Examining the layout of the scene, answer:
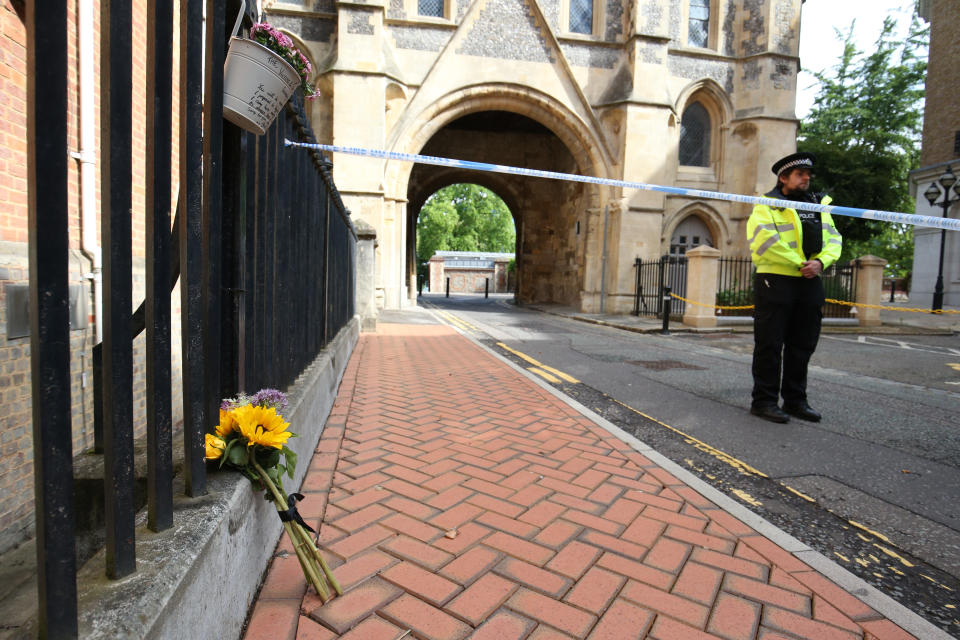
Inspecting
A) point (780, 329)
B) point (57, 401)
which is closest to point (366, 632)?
point (57, 401)

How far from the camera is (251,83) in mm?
1641

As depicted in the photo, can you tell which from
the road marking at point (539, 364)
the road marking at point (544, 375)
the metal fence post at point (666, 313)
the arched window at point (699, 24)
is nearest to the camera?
the road marking at point (544, 375)

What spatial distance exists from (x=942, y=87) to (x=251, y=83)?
26.2m

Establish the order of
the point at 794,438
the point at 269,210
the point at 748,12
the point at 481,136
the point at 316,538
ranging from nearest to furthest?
1. the point at 316,538
2. the point at 269,210
3. the point at 794,438
4. the point at 748,12
5. the point at 481,136

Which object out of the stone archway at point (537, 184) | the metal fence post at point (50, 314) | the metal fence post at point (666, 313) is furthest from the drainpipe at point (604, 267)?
the metal fence post at point (50, 314)

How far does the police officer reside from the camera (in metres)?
3.94

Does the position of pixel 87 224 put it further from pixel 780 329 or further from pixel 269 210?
pixel 780 329

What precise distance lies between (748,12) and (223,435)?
2142 cm

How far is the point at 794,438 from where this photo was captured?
3.62 meters

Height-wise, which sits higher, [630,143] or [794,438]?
[630,143]

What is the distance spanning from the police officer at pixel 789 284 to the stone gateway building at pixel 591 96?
37.5 feet

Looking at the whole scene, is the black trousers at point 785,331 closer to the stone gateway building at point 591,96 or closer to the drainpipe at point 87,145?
the drainpipe at point 87,145

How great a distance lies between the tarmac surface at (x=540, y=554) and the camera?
161 cm

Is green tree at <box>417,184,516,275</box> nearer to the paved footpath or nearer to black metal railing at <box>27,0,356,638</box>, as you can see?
the paved footpath
